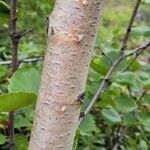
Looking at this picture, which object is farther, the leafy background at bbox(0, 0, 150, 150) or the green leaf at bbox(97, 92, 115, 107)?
the green leaf at bbox(97, 92, 115, 107)

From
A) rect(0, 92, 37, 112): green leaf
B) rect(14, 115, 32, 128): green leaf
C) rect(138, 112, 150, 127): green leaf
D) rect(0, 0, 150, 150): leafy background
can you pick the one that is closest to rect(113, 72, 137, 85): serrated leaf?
rect(0, 0, 150, 150): leafy background

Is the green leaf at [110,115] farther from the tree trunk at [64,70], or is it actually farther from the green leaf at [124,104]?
the tree trunk at [64,70]

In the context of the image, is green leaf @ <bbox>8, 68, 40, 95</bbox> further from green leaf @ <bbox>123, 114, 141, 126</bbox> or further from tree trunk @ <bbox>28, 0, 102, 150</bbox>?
green leaf @ <bbox>123, 114, 141, 126</bbox>

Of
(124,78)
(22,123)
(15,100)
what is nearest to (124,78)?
(124,78)

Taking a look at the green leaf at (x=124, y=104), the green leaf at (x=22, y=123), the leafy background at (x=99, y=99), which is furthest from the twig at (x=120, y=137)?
the green leaf at (x=22, y=123)

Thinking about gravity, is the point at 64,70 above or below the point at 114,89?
above

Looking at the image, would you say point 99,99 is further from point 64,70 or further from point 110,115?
point 64,70
